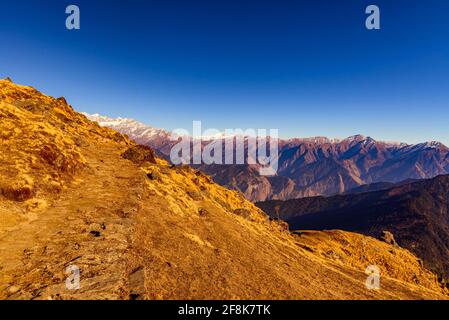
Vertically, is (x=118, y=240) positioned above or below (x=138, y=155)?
below

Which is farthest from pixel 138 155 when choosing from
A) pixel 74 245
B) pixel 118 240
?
pixel 74 245

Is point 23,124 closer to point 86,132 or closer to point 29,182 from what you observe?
point 29,182

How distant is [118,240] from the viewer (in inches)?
738

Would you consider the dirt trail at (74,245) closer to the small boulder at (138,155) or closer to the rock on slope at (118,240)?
the rock on slope at (118,240)

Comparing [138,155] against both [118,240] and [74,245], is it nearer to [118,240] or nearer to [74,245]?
[118,240]

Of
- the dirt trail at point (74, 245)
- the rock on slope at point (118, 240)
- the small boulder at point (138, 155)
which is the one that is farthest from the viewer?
the small boulder at point (138, 155)

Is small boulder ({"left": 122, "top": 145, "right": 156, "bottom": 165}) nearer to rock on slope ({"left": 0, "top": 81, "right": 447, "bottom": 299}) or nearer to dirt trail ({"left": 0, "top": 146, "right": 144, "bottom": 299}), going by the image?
rock on slope ({"left": 0, "top": 81, "right": 447, "bottom": 299})

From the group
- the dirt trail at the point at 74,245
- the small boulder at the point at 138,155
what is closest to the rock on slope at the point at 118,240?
the dirt trail at the point at 74,245

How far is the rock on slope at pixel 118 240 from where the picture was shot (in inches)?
586

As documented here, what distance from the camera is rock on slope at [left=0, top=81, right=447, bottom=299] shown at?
586 inches

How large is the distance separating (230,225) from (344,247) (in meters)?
52.0

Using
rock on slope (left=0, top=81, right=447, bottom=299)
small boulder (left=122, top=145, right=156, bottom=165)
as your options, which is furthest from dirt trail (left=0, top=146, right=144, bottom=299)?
small boulder (left=122, top=145, right=156, bottom=165)

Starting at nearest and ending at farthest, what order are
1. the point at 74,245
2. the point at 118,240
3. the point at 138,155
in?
1. the point at 74,245
2. the point at 118,240
3. the point at 138,155
